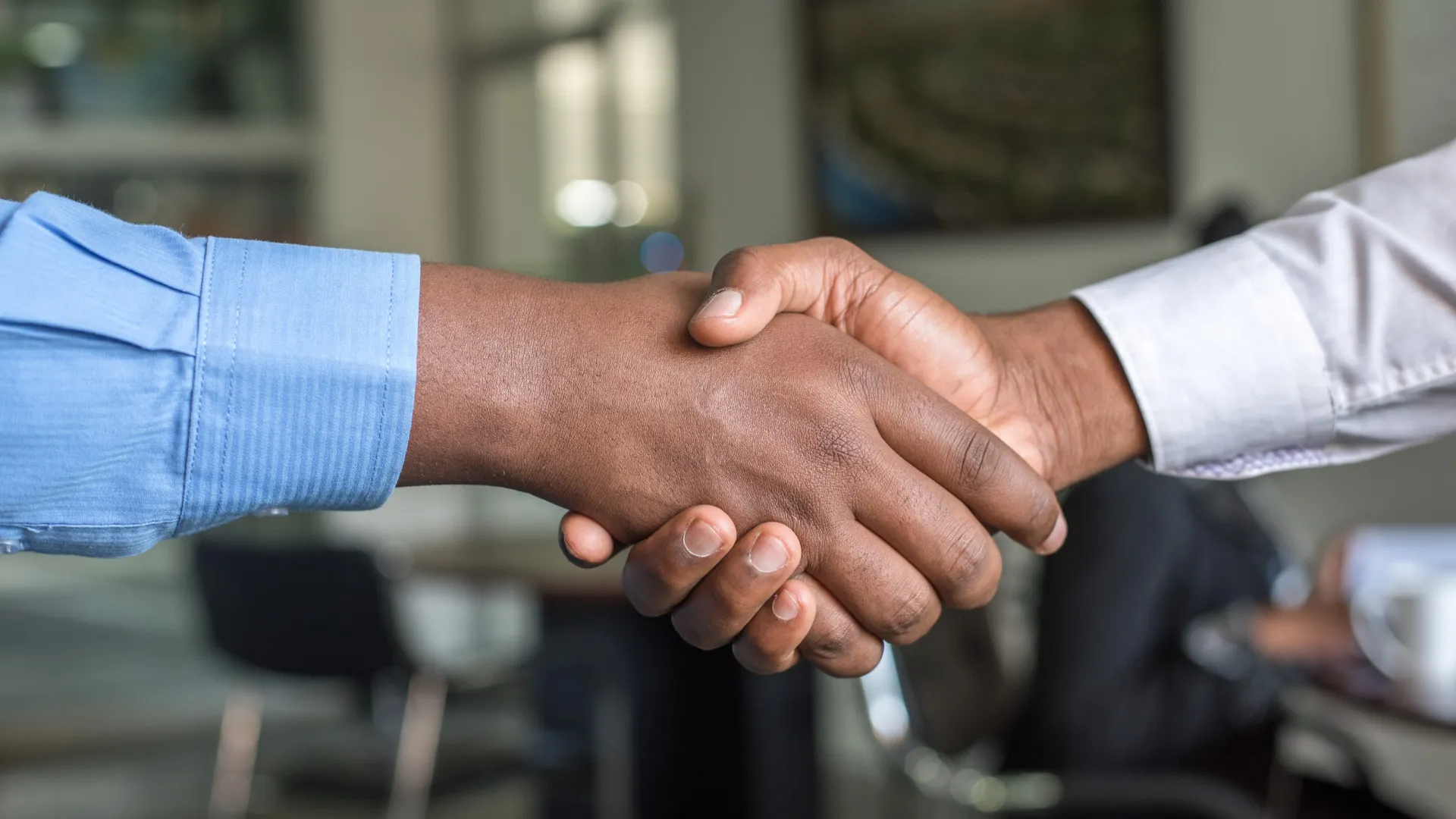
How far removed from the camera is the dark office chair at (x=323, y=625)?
113 inches

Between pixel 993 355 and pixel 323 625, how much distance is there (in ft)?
6.74

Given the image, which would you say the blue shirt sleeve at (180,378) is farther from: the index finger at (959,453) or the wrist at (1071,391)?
the wrist at (1071,391)

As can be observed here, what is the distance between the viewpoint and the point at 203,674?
5.58m

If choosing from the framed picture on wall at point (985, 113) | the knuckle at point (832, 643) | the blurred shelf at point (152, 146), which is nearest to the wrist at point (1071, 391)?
the knuckle at point (832, 643)

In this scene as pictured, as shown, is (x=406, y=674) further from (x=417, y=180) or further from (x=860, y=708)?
(x=417, y=180)

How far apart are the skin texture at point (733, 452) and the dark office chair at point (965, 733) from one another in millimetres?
819

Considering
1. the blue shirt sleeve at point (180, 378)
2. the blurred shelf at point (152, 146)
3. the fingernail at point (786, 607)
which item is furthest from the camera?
the blurred shelf at point (152, 146)

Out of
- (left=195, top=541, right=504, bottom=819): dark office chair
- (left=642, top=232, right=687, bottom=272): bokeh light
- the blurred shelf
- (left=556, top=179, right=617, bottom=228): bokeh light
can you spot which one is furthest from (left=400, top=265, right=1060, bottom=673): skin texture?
the blurred shelf

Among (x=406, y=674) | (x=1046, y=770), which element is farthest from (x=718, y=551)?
(x=406, y=674)

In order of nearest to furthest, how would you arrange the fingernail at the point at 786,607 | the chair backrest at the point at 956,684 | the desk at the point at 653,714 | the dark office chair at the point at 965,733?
1. the fingernail at the point at 786,607
2. the dark office chair at the point at 965,733
3. the chair backrest at the point at 956,684
4. the desk at the point at 653,714

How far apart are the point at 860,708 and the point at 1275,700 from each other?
0.71 meters

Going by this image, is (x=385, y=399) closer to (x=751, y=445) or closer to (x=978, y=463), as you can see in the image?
(x=751, y=445)

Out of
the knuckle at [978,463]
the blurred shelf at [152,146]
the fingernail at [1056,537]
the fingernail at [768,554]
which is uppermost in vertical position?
the blurred shelf at [152,146]

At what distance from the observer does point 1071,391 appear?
125cm
